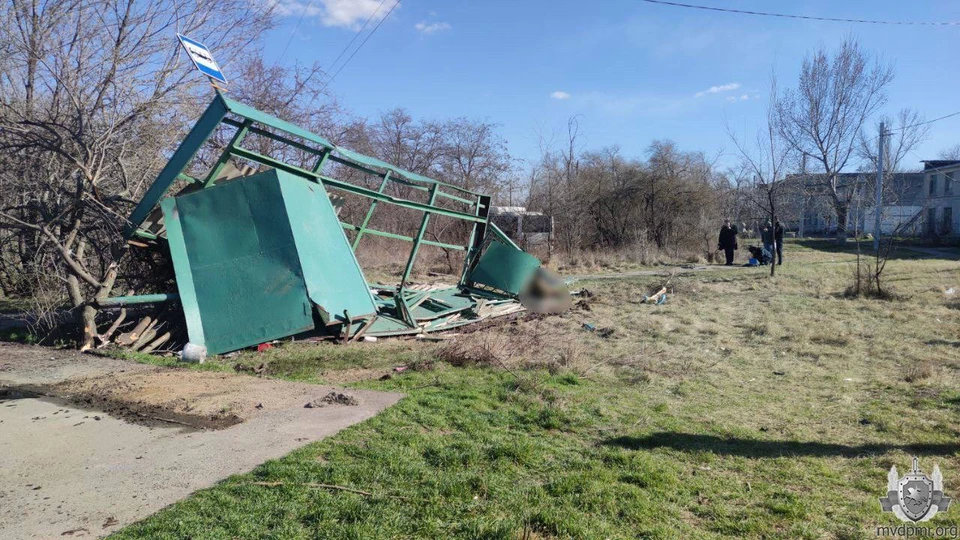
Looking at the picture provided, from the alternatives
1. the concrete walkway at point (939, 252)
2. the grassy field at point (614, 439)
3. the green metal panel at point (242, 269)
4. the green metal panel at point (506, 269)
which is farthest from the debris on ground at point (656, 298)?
the concrete walkway at point (939, 252)

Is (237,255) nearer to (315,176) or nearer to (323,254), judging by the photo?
(323,254)

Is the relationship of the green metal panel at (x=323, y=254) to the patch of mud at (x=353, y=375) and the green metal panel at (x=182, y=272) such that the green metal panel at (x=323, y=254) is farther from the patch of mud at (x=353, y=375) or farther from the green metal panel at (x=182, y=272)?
the green metal panel at (x=182, y=272)

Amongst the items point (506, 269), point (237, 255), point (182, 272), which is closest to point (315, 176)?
point (237, 255)

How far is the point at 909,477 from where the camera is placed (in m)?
4.46

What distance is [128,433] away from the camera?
5465 mm

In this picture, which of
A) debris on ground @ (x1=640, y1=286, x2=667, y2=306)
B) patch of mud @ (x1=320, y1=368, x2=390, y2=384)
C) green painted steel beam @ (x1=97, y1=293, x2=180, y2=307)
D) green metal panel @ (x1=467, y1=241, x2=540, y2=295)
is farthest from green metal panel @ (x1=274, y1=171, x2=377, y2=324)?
debris on ground @ (x1=640, y1=286, x2=667, y2=306)

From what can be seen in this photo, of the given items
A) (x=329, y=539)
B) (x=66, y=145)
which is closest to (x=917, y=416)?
(x=329, y=539)

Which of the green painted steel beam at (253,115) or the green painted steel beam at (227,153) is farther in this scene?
the green painted steel beam at (227,153)

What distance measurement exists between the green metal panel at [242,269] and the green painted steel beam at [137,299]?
44 cm

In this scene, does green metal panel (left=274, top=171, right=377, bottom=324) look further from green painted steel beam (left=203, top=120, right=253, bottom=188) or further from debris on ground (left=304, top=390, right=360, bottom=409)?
debris on ground (left=304, top=390, right=360, bottom=409)

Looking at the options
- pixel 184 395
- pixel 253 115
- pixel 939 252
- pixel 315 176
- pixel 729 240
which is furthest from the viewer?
pixel 939 252

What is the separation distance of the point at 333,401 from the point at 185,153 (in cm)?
483

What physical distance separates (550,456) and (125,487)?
10.0 ft

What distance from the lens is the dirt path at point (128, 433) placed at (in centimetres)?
401
